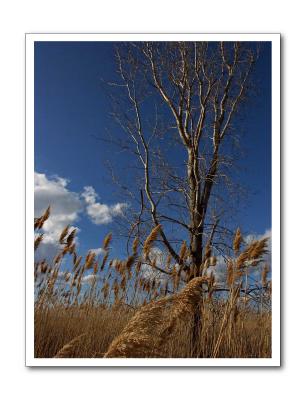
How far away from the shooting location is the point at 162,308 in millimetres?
2701

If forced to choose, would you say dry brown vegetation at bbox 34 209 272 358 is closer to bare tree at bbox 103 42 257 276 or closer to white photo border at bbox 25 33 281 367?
white photo border at bbox 25 33 281 367

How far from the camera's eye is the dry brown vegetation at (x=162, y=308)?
112 inches

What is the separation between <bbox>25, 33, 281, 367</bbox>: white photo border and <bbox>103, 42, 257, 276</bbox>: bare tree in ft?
0.29

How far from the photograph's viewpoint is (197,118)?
3363mm

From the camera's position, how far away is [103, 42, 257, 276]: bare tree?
Result: 313cm
